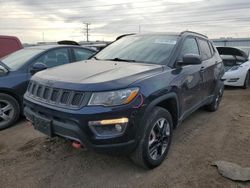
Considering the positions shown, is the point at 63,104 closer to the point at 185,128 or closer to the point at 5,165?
the point at 5,165

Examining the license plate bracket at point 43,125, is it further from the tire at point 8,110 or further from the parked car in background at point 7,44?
the parked car in background at point 7,44

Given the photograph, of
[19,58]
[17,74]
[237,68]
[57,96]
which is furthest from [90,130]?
[237,68]

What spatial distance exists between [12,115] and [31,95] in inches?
71.4

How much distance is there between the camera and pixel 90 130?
2906 millimetres

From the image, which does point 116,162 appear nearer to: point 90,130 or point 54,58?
point 90,130

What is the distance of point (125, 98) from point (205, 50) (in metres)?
3.09

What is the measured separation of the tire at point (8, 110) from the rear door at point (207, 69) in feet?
11.3

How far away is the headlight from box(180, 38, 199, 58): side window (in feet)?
5.01

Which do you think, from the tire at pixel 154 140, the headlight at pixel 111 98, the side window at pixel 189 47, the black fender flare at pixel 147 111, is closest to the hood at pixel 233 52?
the side window at pixel 189 47

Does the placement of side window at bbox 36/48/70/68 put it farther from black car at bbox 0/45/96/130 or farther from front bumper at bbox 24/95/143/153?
front bumper at bbox 24/95/143/153

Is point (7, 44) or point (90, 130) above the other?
point (7, 44)

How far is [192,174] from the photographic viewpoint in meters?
3.42

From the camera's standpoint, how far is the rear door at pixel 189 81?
13.2ft

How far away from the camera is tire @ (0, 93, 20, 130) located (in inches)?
200
